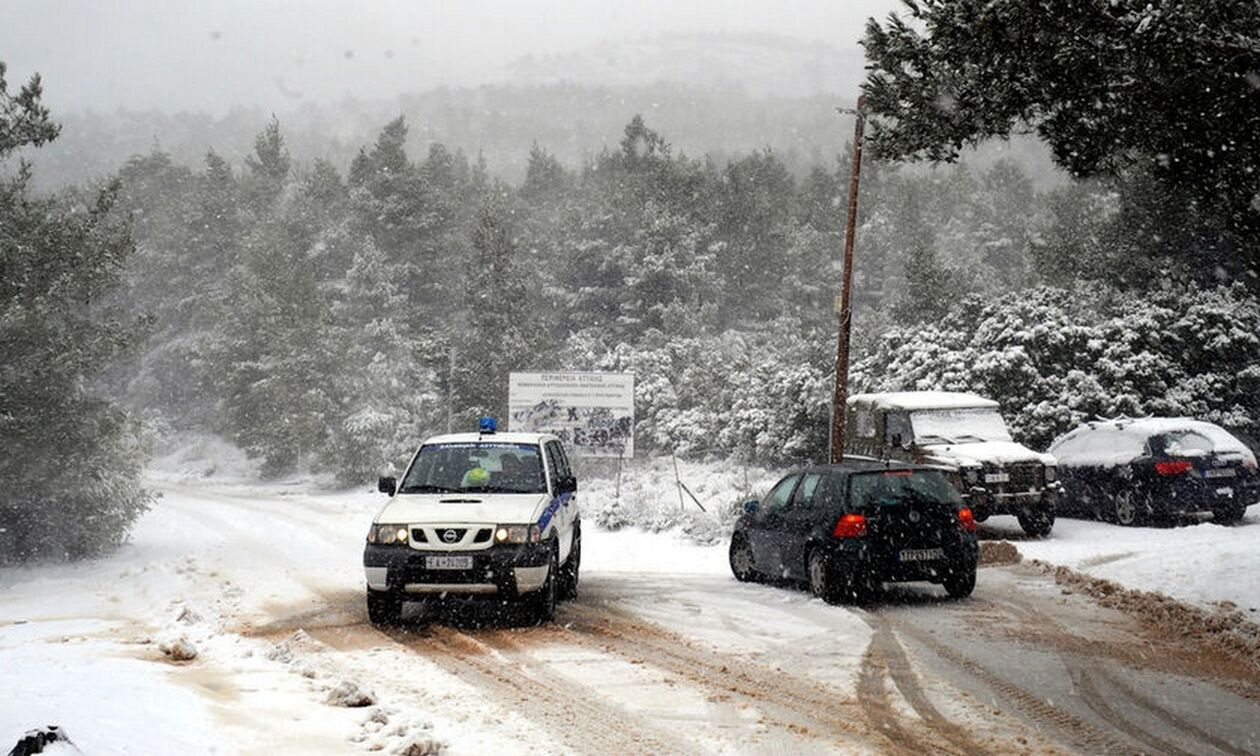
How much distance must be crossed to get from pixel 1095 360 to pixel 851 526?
16.1 m

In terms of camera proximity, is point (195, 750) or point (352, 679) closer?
point (195, 750)

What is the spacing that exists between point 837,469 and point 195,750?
24.8ft

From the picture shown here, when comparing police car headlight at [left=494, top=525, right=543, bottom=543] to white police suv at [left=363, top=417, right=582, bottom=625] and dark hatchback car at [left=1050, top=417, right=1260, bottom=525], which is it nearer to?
white police suv at [left=363, top=417, right=582, bottom=625]

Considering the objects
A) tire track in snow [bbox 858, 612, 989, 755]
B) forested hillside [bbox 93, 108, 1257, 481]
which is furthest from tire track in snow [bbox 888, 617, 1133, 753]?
forested hillside [bbox 93, 108, 1257, 481]

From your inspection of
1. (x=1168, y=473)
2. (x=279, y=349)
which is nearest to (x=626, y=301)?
(x=279, y=349)

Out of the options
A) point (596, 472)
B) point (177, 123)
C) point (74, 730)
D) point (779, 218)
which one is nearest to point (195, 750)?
point (74, 730)

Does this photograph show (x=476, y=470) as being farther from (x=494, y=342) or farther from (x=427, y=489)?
(x=494, y=342)

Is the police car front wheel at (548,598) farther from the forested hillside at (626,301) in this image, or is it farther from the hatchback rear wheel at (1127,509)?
the forested hillside at (626,301)

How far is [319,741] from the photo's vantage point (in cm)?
570

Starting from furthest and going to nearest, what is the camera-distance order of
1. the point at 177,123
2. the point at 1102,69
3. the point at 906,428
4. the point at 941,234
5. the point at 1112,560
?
the point at 177,123 < the point at 941,234 < the point at 906,428 < the point at 1112,560 < the point at 1102,69

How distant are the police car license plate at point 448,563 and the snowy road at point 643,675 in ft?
2.08

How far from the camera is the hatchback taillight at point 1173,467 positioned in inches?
635

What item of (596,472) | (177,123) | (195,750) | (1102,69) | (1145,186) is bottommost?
(596,472)

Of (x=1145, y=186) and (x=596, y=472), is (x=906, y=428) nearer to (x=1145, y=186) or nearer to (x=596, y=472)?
(x=596, y=472)
